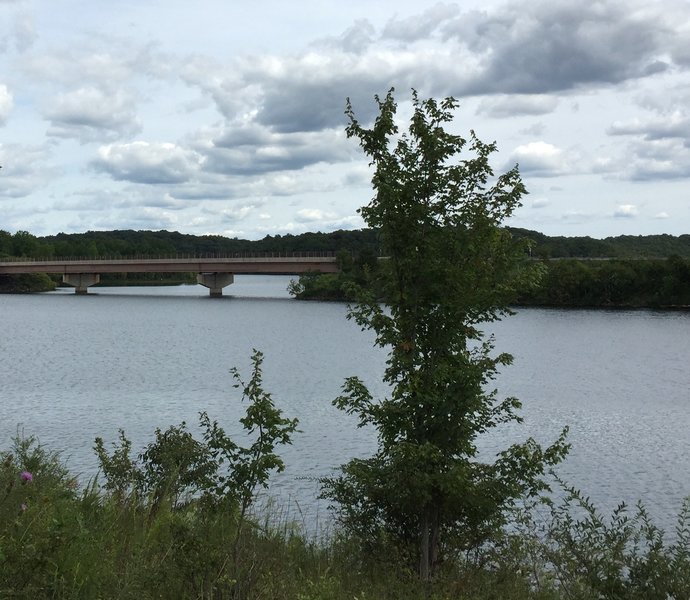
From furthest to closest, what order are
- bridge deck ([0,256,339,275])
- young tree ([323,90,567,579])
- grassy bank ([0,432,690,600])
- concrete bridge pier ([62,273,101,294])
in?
concrete bridge pier ([62,273,101,294]) < bridge deck ([0,256,339,275]) < young tree ([323,90,567,579]) < grassy bank ([0,432,690,600])

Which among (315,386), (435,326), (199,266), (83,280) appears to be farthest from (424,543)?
(83,280)

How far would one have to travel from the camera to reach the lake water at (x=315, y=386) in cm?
2473

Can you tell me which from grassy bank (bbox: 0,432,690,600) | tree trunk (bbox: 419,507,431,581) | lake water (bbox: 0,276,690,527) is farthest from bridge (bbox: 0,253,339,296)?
tree trunk (bbox: 419,507,431,581)

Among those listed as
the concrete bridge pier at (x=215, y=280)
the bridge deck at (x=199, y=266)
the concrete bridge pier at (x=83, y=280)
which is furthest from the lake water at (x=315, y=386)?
the concrete bridge pier at (x=83, y=280)

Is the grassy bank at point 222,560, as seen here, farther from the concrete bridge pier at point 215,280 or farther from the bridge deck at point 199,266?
the concrete bridge pier at point 215,280

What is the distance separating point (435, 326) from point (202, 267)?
12935 cm

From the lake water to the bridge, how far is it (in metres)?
33.5

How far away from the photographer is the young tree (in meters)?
12.0

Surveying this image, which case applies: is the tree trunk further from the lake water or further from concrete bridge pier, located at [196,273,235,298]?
concrete bridge pier, located at [196,273,235,298]

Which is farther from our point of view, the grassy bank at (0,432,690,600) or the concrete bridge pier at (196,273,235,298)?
the concrete bridge pier at (196,273,235,298)

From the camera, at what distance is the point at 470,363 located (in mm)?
12383

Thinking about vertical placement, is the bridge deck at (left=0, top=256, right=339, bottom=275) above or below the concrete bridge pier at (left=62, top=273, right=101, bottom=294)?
above

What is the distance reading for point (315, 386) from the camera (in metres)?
42.6

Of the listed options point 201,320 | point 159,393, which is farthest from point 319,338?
point 159,393
